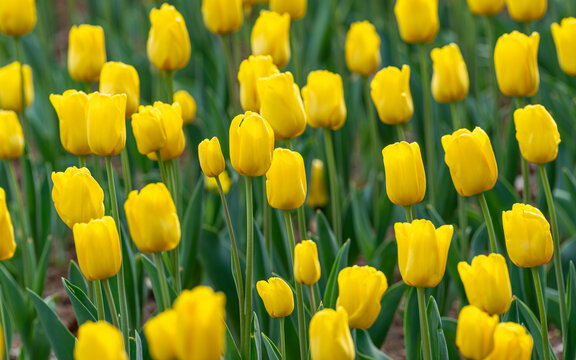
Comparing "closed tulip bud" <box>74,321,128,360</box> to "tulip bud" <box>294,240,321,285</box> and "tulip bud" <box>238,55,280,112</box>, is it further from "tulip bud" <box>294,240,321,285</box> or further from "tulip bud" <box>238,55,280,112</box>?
"tulip bud" <box>238,55,280,112</box>

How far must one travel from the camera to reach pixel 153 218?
1468 mm

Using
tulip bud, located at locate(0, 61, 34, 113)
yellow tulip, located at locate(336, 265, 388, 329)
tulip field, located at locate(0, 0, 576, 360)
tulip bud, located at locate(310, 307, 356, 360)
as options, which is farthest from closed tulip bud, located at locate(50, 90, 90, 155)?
tulip bud, located at locate(0, 61, 34, 113)

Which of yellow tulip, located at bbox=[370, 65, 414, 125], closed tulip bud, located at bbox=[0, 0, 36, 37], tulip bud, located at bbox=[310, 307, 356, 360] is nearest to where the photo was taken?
tulip bud, located at bbox=[310, 307, 356, 360]

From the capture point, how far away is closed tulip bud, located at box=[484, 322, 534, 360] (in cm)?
123

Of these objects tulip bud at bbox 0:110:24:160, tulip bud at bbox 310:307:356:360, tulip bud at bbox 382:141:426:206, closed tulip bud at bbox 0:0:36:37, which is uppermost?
closed tulip bud at bbox 0:0:36:37

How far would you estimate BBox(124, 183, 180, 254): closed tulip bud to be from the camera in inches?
57.4

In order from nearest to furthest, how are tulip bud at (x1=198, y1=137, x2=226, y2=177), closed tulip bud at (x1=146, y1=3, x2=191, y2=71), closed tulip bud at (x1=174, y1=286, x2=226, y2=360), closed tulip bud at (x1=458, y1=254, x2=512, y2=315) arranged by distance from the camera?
closed tulip bud at (x1=174, y1=286, x2=226, y2=360) → closed tulip bud at (x1=458, y1=254, x2=512, y2=315) → tulip bud at (x1=198, y1=137, x2=226, y2=177) → closed tulip bud at (x1=146, y1=3, x2=191, y2=71)

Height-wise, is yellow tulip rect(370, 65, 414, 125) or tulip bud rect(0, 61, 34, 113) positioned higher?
tulip bud rect(0, 61, 34, 113)

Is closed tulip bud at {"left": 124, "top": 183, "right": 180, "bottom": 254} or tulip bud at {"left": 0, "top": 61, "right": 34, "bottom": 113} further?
tulip bud at {"left": 0, "top": 61, "right": 34, "bottom": 113}

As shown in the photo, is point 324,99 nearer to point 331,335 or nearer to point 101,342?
point 331,335

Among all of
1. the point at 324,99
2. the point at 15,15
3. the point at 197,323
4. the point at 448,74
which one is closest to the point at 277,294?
the point at 197,323

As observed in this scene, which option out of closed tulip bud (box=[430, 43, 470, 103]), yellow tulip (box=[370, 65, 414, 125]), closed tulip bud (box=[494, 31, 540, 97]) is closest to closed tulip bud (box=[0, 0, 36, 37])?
yellow tulip (box=[370, 65, 414, 125])

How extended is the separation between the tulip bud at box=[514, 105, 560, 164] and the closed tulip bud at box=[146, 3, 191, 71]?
0.93 meters

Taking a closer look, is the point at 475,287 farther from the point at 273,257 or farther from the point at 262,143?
the point at 273,257
